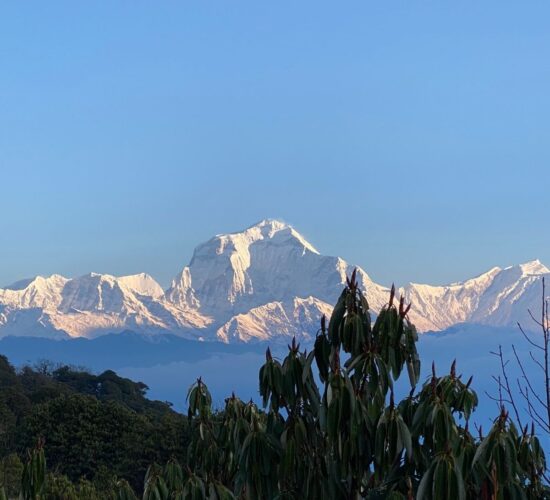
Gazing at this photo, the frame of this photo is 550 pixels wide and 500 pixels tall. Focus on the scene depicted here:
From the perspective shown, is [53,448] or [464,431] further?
[53,448]

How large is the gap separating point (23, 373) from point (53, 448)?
4090 cm

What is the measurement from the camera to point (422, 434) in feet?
24.3

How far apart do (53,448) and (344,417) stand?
149ft

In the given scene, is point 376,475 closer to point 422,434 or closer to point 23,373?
point 422,434

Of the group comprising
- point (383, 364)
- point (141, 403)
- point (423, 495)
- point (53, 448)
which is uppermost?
point (141, 403)

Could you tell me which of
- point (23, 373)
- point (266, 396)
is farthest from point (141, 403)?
point (266, 396)

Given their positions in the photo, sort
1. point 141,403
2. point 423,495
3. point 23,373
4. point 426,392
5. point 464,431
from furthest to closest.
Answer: point 23,373
point 141,403
point 426,392
point 464,431
point 423,495

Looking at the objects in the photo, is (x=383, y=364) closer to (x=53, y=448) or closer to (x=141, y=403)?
(x=53, y=448)

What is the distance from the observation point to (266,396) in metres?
7.98

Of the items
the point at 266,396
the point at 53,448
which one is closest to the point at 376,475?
the point at 266,396

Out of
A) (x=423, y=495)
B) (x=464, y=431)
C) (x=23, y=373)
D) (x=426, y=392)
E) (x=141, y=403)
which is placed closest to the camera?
(x=423, y=495)

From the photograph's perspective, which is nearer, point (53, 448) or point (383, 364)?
point (383, 364)

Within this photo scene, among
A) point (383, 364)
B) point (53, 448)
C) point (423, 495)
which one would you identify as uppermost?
point (53, 448)

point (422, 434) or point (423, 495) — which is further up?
point (422, 434)
